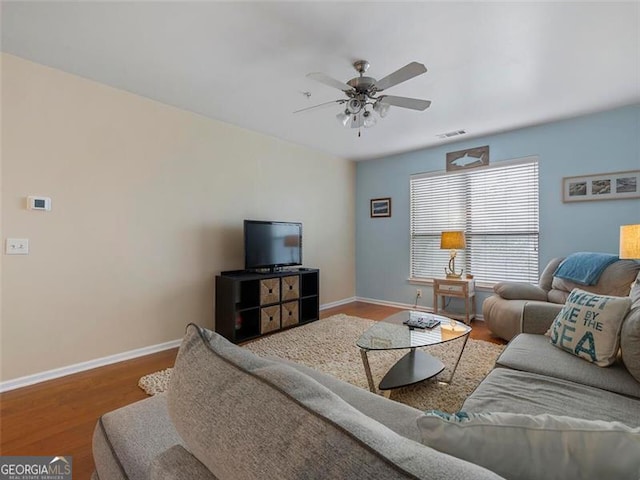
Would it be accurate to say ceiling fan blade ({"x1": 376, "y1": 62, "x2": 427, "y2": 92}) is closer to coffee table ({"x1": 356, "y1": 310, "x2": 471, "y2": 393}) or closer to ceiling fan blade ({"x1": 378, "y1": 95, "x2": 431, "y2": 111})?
ceiling fan blade ({"x1": 378, "y1": 95, "x2": 431, "y2": 111})

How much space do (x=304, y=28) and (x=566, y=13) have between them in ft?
5.33

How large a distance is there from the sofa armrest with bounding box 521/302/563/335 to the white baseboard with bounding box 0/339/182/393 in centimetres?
324

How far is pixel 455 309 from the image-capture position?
4.51 meters

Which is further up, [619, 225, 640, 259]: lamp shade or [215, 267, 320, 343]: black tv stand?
[619, 225, 640, 259]: lamp shade

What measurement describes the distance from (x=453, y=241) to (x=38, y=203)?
171 inches

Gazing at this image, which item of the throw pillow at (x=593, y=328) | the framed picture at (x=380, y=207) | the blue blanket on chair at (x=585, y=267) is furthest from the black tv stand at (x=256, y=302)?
the blue blanket on chair at (x=585, y=267)

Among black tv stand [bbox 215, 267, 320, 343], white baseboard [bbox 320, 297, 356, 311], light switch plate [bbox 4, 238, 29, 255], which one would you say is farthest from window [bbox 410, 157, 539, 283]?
light switch plate [bbox 4, 238, 29, 255]

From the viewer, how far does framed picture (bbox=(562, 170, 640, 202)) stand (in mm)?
3301

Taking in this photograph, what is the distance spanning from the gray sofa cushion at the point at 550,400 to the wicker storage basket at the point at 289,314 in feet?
8.61

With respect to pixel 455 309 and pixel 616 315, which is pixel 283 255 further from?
pixel 616 315

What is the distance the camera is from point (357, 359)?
2891 mm

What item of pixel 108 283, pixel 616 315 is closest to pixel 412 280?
pixel 616 315

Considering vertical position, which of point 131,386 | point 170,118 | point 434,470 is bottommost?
point 131,386

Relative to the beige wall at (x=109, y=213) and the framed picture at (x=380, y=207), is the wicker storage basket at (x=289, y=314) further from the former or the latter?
the framed picture at (x=380, y=207)
